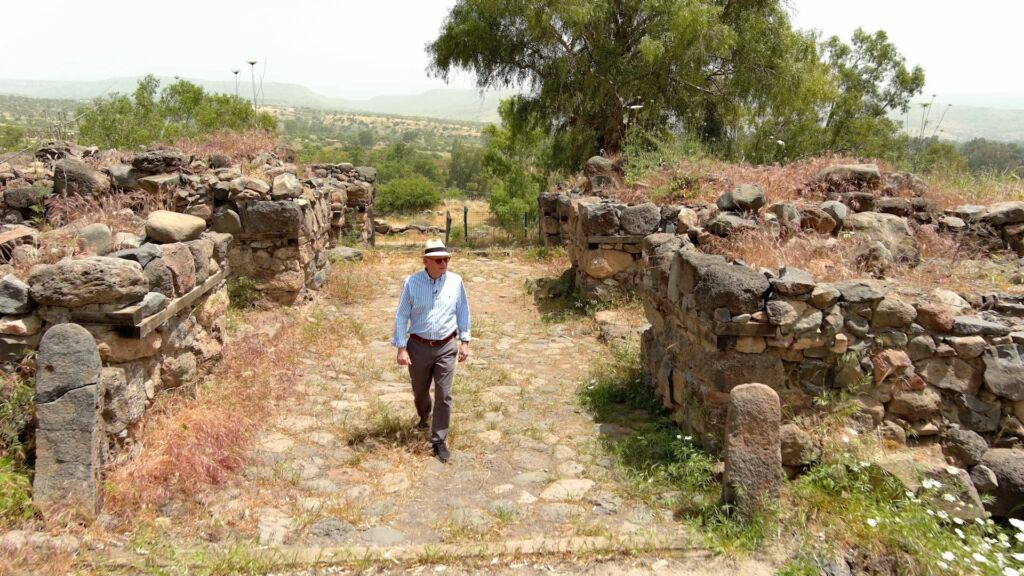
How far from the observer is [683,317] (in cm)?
502

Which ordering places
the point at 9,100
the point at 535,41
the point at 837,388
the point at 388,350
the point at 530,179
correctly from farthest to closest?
the point at 9,100 → the point at 530,179 → the point at 535,41 → the point at 388,350 → the point at 837,388

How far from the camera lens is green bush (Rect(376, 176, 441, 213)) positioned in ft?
90.2

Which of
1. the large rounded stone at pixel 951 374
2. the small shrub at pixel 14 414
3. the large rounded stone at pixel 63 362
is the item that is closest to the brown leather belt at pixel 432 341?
the large rounded stone at pixel 63 362

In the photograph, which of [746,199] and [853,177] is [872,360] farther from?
[853,177]

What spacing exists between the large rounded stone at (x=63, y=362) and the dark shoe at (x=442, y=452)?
2.19m

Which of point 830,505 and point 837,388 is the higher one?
point 837,388

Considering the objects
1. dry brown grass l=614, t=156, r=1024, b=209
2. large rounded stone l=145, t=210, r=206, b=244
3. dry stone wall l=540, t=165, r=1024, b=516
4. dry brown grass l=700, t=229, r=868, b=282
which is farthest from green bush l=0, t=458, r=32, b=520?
dry brown grass l=614, t=156, r=1024, b=209

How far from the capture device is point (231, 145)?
10.1m

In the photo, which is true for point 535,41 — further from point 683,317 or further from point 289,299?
point 683,317

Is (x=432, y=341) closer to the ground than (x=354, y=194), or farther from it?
farther from it

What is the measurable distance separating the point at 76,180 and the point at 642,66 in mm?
12579

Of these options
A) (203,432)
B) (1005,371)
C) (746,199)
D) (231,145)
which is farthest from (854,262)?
(231,145)

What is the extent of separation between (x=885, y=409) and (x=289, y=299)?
670cm

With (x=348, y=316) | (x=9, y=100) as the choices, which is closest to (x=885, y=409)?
(x=348, y=316)
